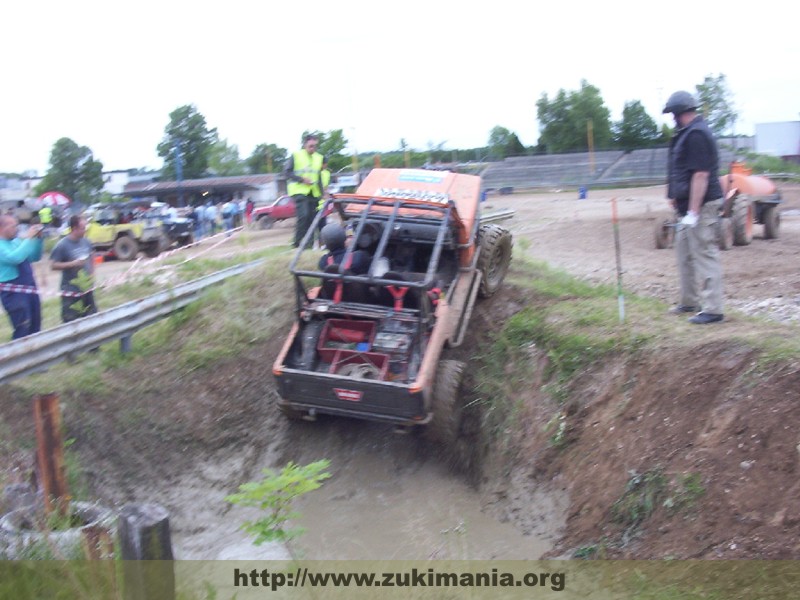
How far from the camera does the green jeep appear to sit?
2229 centimetres

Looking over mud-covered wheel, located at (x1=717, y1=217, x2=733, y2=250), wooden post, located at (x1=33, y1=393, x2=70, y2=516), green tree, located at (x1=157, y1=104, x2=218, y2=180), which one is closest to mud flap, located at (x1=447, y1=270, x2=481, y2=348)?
wooden post, located at (x1=33, y1=393, x2=70, y2=516)

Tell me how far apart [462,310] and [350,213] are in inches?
60.5

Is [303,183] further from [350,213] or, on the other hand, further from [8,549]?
[8,549]

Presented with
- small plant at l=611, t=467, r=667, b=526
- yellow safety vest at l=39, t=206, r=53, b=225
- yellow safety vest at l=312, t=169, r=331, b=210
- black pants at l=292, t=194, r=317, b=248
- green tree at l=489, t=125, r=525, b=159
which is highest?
green tree at l=489, t=125, r=525, b=159

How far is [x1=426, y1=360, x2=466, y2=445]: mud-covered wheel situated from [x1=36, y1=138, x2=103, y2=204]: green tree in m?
32.3

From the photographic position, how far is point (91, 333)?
27.8ft

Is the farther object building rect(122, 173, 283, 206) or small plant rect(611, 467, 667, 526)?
building rect(122, 173, 283, 206)

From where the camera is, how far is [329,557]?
6730 millimetres

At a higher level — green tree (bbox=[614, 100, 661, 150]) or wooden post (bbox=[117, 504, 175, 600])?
green tree (bbox=[614, 100, 661, 150])

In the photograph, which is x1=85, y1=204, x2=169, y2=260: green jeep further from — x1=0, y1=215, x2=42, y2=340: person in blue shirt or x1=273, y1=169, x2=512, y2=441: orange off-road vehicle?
x1=273, y1=169, x2=512, y2=441: orange off-road vehicle

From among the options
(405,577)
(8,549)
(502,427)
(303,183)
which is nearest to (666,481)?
(405,577)

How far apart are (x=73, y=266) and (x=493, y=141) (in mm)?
41107

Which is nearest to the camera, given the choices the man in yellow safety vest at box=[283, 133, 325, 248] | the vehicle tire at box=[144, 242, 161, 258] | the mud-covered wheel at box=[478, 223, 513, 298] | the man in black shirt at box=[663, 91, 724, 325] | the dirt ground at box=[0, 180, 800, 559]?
the dirt ground at box=[0, 180, 800, 559]

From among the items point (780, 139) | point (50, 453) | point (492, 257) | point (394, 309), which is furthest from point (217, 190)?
point (50, 453)
